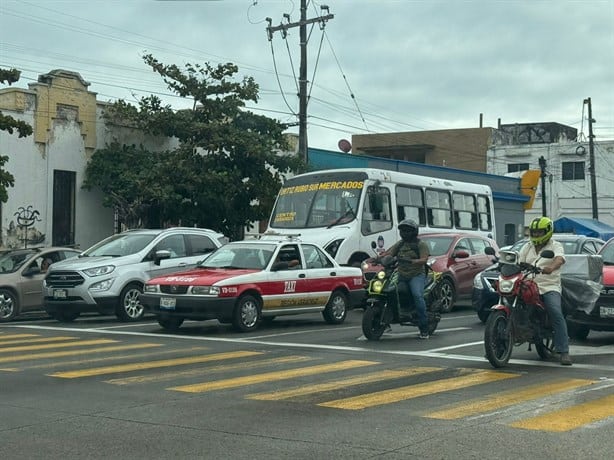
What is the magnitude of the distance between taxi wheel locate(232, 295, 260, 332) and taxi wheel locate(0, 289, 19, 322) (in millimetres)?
5597

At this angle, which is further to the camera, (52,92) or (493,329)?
(52,92)

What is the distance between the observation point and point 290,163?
2750cm

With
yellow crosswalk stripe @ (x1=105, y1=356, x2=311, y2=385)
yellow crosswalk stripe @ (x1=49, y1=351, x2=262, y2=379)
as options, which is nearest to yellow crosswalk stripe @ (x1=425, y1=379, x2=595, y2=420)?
yellow crosswalk stripe @ (x1=105, y1=356, x2=311, y2=385)

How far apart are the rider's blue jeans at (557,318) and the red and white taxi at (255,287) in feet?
18.1

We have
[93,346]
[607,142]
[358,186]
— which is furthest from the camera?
[607,142]

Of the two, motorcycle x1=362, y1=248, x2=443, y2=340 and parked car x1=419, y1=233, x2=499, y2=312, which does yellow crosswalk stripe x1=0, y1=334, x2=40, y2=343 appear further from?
parked car x1=419, y1=233, x2=499, y2=312

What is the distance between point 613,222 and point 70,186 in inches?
1593

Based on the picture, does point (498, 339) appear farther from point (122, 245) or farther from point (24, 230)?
point (24, 230)

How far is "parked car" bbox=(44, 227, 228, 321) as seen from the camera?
16750 mm

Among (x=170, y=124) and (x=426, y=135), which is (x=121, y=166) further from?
(x=426, y=135)

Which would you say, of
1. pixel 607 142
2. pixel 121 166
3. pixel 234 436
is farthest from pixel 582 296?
pixel 607 142

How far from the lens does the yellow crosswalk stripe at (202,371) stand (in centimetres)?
969

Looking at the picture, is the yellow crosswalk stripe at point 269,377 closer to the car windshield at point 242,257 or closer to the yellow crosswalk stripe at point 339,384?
the yellow crosswalk stripe at point 339,384

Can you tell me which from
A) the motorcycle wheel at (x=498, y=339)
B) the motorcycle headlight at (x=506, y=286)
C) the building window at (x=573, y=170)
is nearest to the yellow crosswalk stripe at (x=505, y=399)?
the motorcycle wheel at (x=498, y=339)
